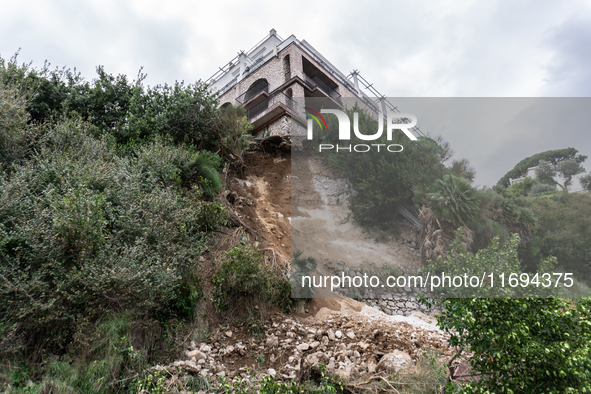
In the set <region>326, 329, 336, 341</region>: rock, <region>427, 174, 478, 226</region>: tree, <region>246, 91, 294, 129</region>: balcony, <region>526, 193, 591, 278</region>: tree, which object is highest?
<region>246, 91, 294, 129</region>: balcony

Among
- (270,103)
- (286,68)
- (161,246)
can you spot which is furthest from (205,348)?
(286,68)

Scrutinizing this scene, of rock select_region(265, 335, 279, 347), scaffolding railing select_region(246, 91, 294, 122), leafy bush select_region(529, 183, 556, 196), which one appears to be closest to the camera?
rock select_region(265, 335, 279, 347)

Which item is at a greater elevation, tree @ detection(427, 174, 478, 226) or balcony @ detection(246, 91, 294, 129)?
balcony @ detection(246, 91, 294, 129)

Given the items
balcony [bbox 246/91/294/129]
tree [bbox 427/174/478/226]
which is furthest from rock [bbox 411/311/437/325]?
balcony [bbox 246/91/294/129]

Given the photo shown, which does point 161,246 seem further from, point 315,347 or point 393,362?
point 393,362

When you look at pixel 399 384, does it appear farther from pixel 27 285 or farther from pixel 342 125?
pixel 342 125

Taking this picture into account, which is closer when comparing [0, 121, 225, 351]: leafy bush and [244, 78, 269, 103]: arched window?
[0, 121, 225, 351]: leafy bush

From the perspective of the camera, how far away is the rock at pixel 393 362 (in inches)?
169

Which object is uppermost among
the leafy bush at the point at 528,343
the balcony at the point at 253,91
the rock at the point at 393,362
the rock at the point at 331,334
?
the balcony at the point at 253,91

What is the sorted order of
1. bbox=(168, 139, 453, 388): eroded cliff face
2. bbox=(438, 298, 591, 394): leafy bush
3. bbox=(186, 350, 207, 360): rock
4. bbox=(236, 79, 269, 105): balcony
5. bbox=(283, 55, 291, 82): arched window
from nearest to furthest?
bbox=(438, 298, 591, 394): leafy bush
bbox=(186, 350, 207, 360): rock
bbox=(168, 139, 453, 388): eroded cliff face
bbox=(283, 55, 291, 82): arched window
bbox=(236, 79, 269, 105): balcony

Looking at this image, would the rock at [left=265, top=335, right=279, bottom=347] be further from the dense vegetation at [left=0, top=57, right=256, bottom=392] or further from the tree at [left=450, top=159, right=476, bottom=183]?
the tree at [left=450, top=159, right=476, bottom=183]

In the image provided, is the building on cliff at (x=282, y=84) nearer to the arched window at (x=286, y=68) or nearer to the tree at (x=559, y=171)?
the arched window at (x=286, y=68)

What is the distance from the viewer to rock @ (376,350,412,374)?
4.29 meters

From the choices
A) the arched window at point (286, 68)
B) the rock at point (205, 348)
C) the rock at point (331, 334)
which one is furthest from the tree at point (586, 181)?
the arched window at point (286, 68)
